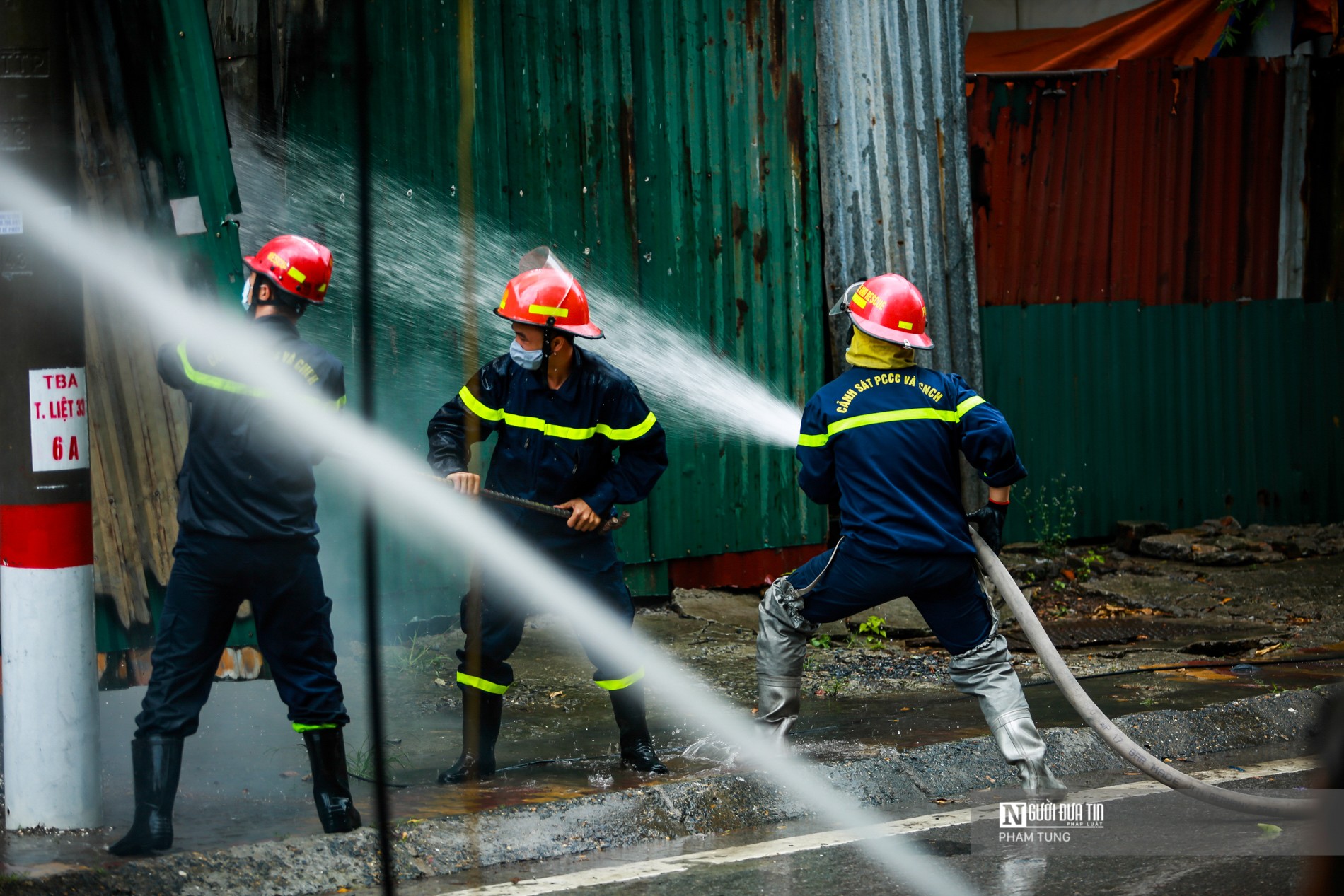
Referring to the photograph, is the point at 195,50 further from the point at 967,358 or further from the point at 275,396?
the point at 967,358

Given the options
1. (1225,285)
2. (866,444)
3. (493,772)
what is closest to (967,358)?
(1225,285)

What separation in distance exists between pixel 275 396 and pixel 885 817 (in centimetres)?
243

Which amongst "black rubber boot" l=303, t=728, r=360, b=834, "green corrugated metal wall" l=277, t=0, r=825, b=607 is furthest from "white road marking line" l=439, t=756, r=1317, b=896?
"green corrugated metal wall" l=277, t=0, r=825, b=607

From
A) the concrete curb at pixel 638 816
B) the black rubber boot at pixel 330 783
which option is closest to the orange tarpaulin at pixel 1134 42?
the concrete curb at pixel 638 816

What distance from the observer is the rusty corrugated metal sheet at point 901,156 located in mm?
8219

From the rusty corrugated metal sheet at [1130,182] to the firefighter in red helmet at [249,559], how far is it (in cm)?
597

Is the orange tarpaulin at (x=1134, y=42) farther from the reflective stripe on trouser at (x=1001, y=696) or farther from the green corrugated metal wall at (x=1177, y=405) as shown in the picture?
the reflective stripe on trouser at (x=1001, y=696)

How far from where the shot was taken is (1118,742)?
4609mm

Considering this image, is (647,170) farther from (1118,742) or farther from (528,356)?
(1118,742)

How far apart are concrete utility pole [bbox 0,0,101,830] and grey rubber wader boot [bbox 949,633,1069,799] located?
290cm

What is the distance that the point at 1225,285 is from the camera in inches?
392

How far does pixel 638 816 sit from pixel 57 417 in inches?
87.0

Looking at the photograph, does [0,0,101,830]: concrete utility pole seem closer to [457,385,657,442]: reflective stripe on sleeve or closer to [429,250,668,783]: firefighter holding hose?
[429,250,668,783]: firefighter holding hose

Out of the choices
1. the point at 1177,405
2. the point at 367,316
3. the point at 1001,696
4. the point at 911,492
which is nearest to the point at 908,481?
the point at 911,492
